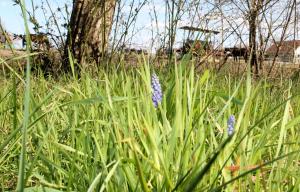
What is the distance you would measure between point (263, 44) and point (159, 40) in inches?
77.1

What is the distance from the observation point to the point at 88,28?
4516 mm

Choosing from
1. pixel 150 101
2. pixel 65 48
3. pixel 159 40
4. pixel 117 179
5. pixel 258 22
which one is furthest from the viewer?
pixel 258 22

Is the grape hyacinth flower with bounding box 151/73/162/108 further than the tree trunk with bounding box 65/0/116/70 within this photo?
No

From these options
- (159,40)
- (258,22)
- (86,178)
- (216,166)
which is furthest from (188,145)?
(258,22)

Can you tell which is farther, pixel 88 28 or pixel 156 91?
pixel 88 28

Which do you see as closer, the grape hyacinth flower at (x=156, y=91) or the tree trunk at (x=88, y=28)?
the grape hyacinth flower at (x=156, y=91)

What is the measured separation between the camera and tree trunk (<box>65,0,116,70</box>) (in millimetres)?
4457

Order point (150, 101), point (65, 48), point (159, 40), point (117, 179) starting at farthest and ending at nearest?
point (65, 48) → point (159, 40) → point (150, 101) → point (117, 179)

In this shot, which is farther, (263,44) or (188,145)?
(263,44)

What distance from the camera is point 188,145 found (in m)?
0.96

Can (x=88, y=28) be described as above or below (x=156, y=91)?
above

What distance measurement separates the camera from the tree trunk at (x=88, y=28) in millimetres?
4457

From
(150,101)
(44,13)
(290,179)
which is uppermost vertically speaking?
(44,13)

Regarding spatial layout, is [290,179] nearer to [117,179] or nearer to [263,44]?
[117,179]
